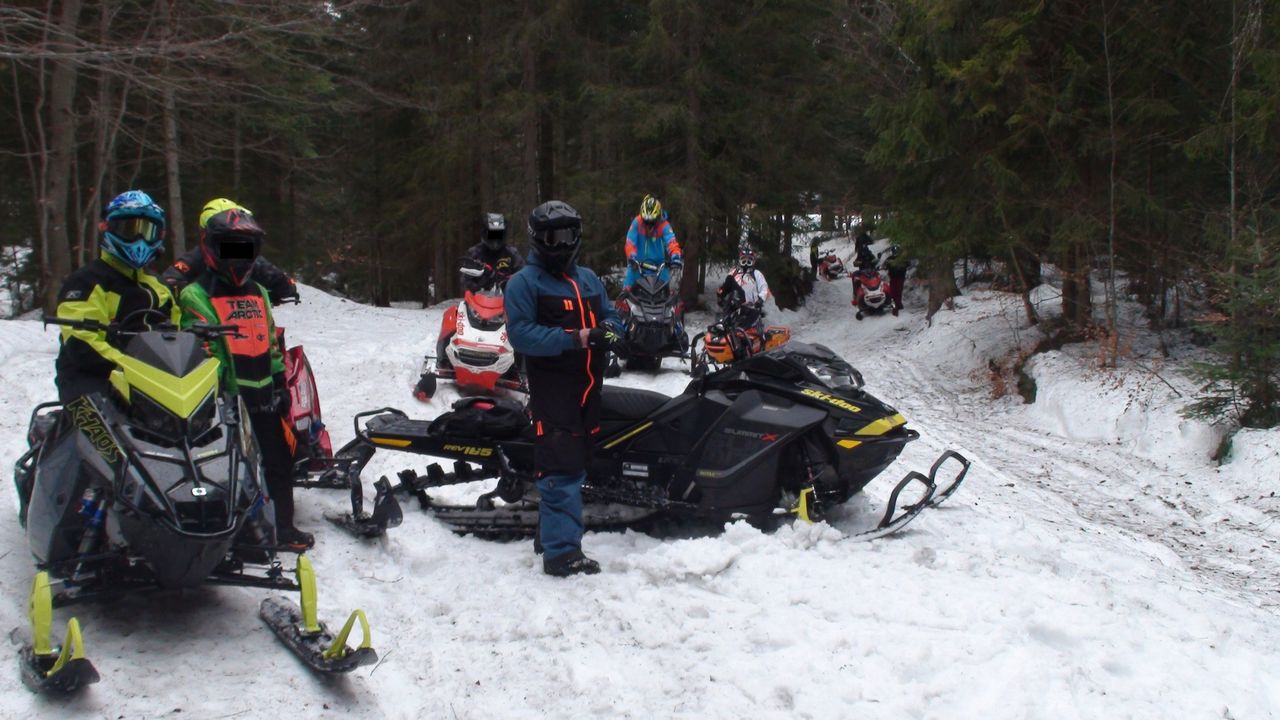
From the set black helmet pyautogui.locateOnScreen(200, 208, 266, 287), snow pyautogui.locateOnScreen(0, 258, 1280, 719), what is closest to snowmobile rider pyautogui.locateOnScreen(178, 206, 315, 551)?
black helmet pyautogui.locateOnScreen(200, 208, 266, 287)

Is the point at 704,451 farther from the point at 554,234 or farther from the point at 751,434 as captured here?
the point at 554,234

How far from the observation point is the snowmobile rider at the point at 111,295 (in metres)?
4.03

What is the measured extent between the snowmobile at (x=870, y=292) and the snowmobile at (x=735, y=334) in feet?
32.3

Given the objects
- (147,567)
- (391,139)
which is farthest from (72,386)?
(391,139)

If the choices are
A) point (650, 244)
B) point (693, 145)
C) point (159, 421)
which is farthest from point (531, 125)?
point (159, 421)

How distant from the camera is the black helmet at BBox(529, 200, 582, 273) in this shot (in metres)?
5.13

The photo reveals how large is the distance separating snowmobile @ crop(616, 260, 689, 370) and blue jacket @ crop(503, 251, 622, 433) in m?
5.89

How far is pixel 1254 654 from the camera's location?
13.1 feet

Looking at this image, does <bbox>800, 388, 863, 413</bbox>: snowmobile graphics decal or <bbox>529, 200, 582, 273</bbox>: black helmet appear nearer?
<bbox>529, 200, 582, 273</bbox>: black helmet

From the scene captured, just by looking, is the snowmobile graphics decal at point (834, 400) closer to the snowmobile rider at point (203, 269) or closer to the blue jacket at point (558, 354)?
the blue jacket at point (558, 354)

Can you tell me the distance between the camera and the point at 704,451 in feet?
18.3

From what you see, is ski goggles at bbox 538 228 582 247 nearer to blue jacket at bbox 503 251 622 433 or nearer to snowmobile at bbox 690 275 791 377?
blue jacket at bbox 503 251 622 433

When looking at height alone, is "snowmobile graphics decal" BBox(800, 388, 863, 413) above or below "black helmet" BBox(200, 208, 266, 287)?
below

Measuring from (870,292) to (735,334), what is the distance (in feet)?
34.8
